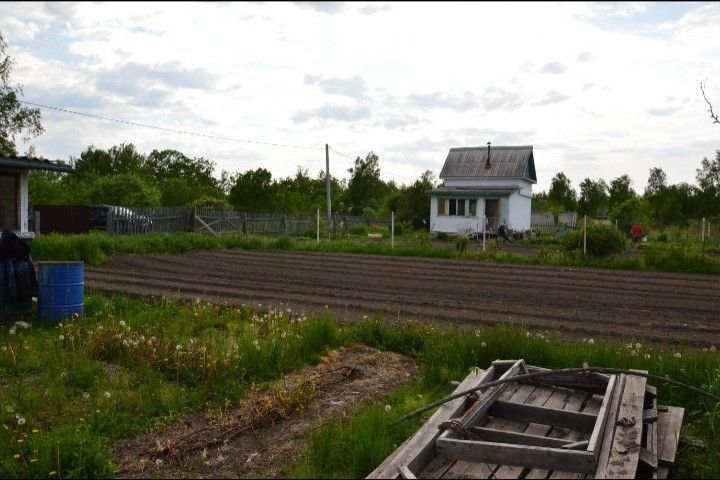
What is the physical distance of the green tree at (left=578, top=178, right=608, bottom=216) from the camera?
5722 cm

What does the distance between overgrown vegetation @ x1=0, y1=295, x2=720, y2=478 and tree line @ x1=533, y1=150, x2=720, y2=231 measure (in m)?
37.9

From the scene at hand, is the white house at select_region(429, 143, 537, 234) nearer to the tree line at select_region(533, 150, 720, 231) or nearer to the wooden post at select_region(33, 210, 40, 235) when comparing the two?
the tree line at select_region(533, 150, 720, 231)

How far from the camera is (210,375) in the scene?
265 inches

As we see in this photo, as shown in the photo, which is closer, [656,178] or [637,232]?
[637,232]

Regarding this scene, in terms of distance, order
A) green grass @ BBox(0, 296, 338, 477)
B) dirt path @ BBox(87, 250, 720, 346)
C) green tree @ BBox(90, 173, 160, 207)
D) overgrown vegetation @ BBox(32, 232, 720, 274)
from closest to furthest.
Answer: green grass @ BBox(0, 296, 338, 477) < dirt path @ BBox(87, 250, 720, 346) < overgrown vegetation @ BBox(32, 232, 720, 274) < green tree @ BBox(90, 173, 160, 207)

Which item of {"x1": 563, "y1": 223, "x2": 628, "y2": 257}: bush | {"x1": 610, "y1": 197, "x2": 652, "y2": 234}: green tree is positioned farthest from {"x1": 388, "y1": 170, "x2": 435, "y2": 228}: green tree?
{"x1": 563, "y1": 223, "x2": 628, "y2": 257}: bush

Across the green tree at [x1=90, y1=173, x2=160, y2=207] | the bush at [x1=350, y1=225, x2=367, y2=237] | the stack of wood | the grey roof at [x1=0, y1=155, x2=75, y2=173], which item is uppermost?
the green tree at [x1=90, y1=173, x2=160, y2=207]

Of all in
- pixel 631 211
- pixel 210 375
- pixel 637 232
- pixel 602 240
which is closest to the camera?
pixel 210 375

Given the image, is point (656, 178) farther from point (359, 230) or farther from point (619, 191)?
point (359, 230)

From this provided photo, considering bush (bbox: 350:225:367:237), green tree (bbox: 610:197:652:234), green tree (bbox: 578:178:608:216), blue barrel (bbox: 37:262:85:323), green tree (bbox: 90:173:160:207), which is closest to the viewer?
blue barrel (bbox: 37:262:85:323)

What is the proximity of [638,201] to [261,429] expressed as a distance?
4829cm

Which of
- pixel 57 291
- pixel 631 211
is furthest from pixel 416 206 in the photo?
pixel 57 291

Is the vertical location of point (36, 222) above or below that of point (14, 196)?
below

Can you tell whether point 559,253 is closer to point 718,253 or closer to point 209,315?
point 718,253
